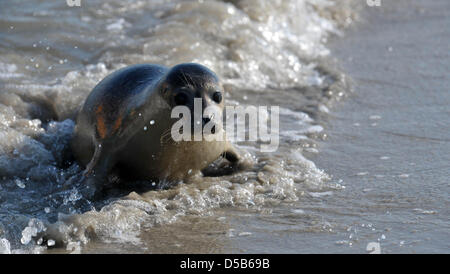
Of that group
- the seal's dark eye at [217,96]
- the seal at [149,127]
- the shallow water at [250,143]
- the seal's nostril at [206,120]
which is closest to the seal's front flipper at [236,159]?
the seal at [149,127]

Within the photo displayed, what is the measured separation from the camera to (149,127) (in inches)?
208

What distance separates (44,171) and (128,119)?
86 cm

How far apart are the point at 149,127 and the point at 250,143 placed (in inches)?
59.5

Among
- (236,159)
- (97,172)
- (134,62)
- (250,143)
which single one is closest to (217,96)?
(236,159)

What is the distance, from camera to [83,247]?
4.29 meters

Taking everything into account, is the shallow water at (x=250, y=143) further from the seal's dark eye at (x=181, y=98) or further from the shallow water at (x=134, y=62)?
the seal's dark eye at (x=181, y=98)

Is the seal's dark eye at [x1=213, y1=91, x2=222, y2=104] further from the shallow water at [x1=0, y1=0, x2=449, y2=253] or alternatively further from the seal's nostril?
the shallow water at [x1=0, y1=0, x2=449, y2=253]

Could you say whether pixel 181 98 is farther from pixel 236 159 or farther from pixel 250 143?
pixel 250 143

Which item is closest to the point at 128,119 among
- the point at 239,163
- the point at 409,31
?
the point at 239,163

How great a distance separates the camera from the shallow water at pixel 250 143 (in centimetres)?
450

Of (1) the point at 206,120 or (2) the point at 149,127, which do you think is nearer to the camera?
(1) the point at 206,120

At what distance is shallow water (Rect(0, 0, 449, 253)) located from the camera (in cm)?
450

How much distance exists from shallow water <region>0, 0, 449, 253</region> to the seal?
16 cm
